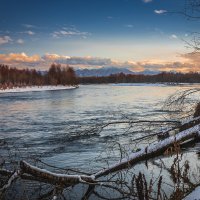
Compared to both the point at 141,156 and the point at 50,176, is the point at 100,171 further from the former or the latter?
the point at 50,176

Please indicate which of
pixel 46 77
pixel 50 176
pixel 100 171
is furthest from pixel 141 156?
pixel 46 77

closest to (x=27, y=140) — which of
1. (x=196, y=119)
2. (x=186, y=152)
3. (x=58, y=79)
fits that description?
(x=186, y=152)

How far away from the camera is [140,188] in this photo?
436 cm

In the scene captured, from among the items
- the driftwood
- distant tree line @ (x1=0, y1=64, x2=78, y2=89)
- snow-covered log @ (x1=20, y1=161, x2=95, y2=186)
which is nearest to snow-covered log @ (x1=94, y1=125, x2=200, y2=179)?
the driftwood

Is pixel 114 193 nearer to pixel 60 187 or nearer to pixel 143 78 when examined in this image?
pixel 60 187

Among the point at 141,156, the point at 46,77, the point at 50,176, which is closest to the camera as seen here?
the point at 50,176

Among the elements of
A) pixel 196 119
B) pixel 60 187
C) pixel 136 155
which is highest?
pixel 196 119

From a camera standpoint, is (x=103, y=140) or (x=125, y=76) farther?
(x=125, y=76)

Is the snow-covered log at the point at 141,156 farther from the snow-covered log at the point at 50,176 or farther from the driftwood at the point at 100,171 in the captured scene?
the snow-covered log at the point at 50,176

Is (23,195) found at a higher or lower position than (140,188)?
lower

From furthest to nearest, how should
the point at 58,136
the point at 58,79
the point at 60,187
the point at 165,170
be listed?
the point at 58,79 → the point at 58,136 → the point at 165,170 → the point at 60,187

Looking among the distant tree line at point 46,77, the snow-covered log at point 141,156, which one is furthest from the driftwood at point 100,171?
the distant tree line at point 46,77

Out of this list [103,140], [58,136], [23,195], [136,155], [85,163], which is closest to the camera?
[136,155]

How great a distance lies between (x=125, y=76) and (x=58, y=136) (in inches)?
7036
